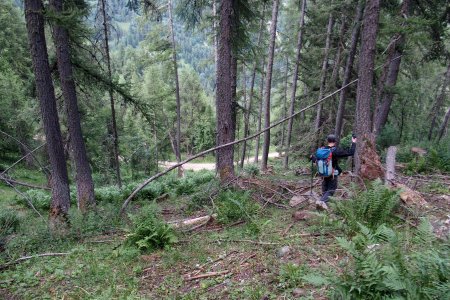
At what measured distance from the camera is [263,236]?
5652 mm

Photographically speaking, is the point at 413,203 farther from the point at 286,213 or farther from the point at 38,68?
the point at 38,68

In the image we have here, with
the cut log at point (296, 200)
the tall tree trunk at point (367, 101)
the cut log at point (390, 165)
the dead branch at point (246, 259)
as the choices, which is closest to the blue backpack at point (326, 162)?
the tall tree trunk at point (367, 101)

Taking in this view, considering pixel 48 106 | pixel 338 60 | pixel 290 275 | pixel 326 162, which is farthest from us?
pixel 338 60

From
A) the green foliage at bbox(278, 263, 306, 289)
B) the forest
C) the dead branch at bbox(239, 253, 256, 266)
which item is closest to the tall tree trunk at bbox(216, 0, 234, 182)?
the forest

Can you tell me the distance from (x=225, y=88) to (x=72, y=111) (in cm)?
444

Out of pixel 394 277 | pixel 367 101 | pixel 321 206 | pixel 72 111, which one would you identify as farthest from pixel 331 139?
pixel 72 111

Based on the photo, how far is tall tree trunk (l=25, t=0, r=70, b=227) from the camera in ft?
24.6

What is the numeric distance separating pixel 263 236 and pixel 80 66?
7401 mm

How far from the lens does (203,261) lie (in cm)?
517

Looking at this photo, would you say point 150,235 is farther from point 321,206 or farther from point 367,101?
point 367,101

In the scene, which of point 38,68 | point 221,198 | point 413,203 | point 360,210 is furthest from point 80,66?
point 413,203

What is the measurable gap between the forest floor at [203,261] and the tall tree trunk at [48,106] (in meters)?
0.96

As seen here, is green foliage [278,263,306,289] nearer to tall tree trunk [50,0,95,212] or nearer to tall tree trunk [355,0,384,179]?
tall tree trunk [355,0,384,179]

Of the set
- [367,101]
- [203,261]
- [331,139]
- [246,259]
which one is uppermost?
[367,101]
